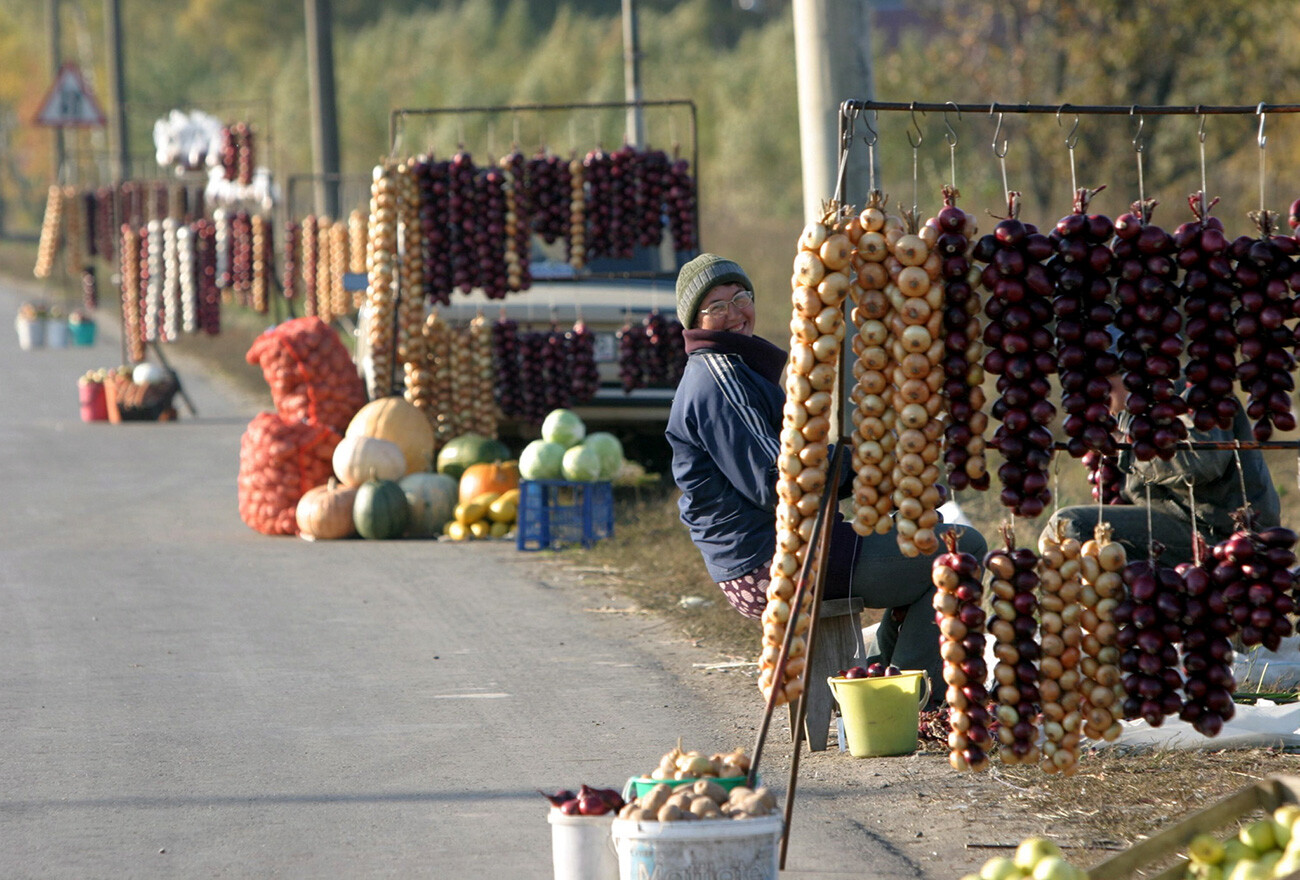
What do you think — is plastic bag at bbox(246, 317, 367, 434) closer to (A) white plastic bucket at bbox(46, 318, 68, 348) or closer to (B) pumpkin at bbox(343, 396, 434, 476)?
(B) pumpkin at bbox(343, 396, 434, 476)

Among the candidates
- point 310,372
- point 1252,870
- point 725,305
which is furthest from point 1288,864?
point 310,372

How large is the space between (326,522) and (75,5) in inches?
2017

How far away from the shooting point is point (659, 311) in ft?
38.8

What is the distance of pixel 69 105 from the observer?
24.5 m

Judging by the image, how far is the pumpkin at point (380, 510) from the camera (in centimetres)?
1052

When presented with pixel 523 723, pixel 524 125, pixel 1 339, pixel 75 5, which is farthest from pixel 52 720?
pixel 75 5

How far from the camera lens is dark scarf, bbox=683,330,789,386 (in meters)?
5.95

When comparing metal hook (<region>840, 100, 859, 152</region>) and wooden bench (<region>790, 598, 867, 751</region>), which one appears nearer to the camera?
metal hook (<region>840, 100, 859, 152</region>)

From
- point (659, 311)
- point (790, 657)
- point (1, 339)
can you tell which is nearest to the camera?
point (790, 657)

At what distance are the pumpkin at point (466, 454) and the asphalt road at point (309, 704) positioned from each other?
788 mm

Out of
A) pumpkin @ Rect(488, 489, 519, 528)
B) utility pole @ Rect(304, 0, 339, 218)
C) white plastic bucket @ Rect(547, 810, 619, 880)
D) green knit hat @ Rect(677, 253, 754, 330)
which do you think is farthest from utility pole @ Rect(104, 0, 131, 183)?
white plastic bucket @ Rect(547, 810, 619, 880)

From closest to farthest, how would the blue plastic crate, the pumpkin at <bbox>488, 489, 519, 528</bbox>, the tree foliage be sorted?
the blue plastic crate, the pumpkin at <bbox>488, 489, 519, 528</bbox>, the tree foliage

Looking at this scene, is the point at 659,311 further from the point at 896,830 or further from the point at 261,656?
the point at 896,830

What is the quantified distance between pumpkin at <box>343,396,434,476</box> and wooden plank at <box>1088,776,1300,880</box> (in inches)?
291
